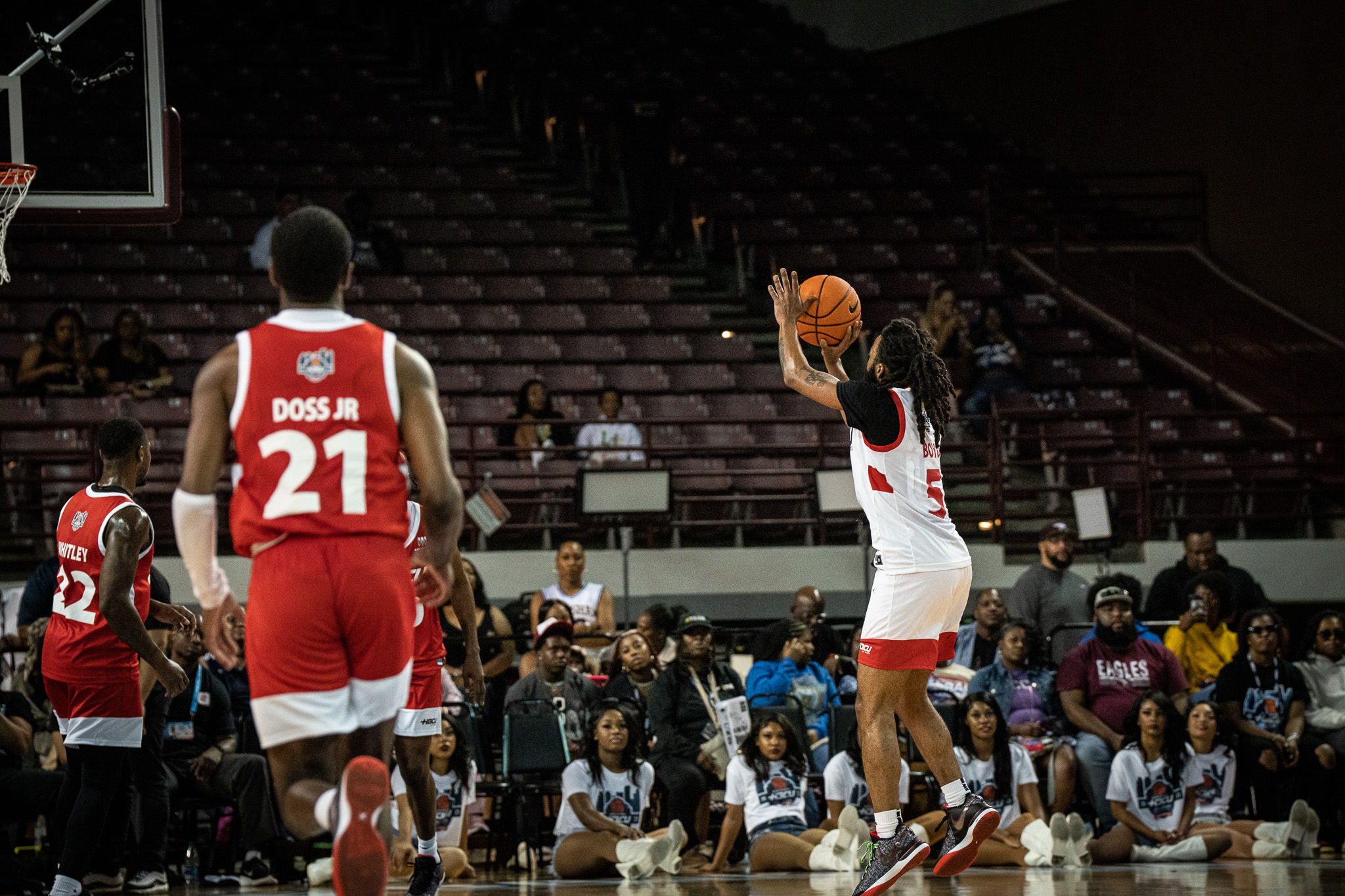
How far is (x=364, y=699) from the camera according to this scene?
3.87 meters

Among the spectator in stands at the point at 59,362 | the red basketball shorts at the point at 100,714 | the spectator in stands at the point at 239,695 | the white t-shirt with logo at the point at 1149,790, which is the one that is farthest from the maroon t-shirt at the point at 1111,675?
the spectator in stands at the point at 59,362

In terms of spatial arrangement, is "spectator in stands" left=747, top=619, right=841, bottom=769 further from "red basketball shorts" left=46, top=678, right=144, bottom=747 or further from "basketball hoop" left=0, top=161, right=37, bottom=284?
"basketball hoop" left=0, top=161, right=37, bottom=284

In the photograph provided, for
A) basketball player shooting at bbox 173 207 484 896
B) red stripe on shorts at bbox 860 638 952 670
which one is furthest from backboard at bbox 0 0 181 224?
red stripe on shorts at bbox 860 638 952 670

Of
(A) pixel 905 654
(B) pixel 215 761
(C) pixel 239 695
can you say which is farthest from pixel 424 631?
(C) pixel 239 695

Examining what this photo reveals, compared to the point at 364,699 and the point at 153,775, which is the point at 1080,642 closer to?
the point at 153,775

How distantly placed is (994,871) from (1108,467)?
635 centimetres

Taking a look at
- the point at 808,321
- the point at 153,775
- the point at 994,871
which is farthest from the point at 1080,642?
the point at 153,775

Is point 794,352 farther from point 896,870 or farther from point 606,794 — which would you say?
point 606,794

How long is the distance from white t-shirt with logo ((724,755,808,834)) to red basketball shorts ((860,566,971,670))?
340cm

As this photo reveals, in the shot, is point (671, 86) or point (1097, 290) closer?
point (1097, 290)

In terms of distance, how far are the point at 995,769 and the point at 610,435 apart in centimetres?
515

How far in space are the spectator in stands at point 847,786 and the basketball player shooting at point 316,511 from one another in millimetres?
5529

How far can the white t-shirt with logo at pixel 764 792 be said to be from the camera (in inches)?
353

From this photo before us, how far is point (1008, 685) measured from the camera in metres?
9.97
